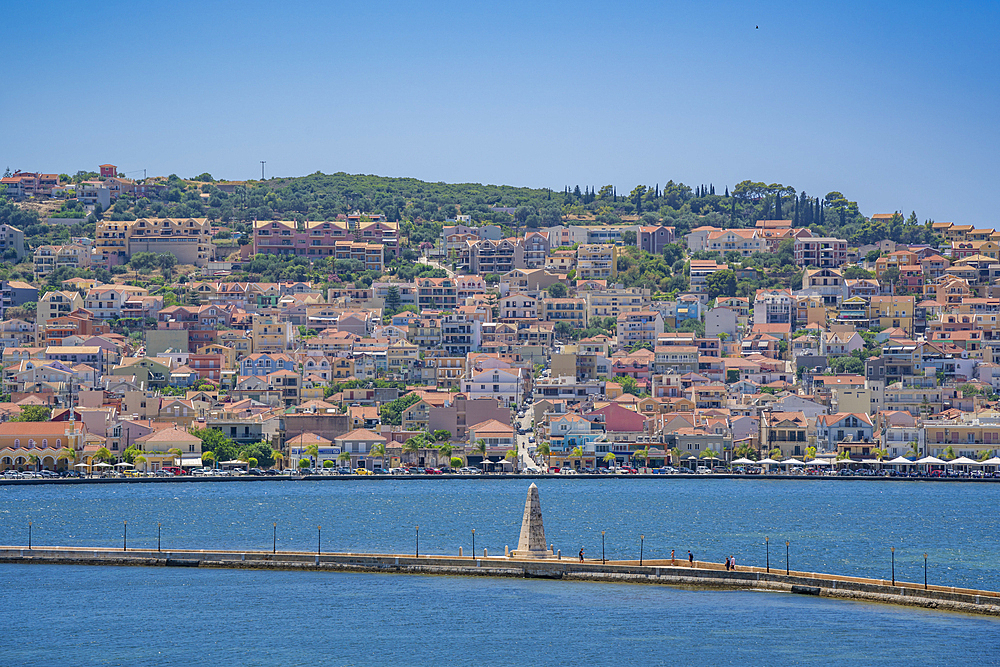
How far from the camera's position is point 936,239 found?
477 feet

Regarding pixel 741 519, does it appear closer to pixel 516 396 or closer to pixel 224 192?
pixel 516 396

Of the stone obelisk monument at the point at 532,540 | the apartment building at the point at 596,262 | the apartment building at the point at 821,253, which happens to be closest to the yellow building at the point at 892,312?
the apartment building at the point at 821,253

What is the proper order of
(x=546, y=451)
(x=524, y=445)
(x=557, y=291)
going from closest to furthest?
(x=546, y=451) < (x=524, y=445) < (x=557, y=291)

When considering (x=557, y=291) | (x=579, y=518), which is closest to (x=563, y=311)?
(x=557, y=291)

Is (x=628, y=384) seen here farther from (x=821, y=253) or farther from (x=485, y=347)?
(x=821, y=253)

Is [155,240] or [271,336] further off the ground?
[155,240]

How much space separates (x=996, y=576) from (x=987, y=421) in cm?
3882

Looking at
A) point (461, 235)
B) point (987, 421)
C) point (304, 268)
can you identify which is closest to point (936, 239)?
point (461, 235)

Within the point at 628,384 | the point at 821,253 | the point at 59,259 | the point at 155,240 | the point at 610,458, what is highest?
the point at 155,240

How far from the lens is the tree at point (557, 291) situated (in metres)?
120

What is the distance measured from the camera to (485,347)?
105m

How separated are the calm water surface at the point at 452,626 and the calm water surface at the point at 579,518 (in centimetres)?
774

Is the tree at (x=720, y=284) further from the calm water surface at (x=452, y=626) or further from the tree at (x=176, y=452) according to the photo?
the calm water surface at (x=452, y=626)

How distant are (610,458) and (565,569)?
40.7 m
